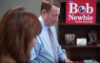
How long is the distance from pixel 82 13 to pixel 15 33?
6.47 ft

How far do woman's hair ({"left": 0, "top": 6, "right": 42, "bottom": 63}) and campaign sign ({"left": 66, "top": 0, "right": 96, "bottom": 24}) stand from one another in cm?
178

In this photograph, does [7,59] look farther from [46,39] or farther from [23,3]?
[23,3]

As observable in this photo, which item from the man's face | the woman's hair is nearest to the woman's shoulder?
the woman's hair

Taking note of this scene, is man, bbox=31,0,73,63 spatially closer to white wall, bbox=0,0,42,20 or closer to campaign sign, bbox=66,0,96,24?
campaign sign, bbox=66,0,96,24

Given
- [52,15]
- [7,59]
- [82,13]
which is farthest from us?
[82,13]

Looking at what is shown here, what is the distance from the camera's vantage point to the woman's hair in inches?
25.9

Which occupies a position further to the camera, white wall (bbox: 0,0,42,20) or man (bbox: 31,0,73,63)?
white wall (bbox: 0,0,42,20)

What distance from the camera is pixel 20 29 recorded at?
67 centimetres

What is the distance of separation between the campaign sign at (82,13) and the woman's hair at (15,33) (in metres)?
1.78

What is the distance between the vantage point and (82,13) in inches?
94.8

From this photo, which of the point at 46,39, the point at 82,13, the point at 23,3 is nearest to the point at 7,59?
the point at 46,39

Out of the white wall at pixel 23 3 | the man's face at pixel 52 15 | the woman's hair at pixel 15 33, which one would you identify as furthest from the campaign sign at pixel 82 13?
the woman's hair at pixel 15 33

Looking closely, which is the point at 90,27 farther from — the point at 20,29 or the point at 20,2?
the point at 20,29

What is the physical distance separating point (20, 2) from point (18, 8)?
2.12 m
